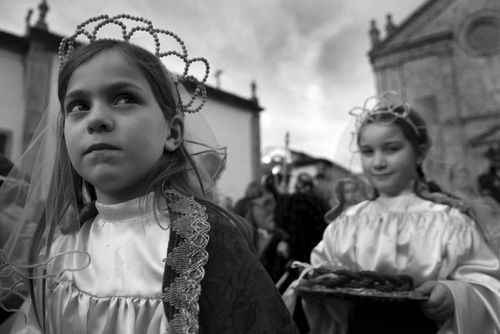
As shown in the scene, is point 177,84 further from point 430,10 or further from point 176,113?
point 430,10

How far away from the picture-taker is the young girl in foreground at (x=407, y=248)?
1.52 metres

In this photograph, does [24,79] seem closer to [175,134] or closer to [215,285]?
[175,134]

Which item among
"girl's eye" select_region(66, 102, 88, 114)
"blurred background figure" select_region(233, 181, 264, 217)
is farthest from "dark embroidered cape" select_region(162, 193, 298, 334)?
"blurred background figure" select_region(233, 181, 264, 217)

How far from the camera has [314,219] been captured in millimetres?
2699

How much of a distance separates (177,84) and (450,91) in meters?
19.2

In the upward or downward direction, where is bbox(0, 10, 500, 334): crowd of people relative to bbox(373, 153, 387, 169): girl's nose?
downward

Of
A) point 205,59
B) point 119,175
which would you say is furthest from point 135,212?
point 205,59

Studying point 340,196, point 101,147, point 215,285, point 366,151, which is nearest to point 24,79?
point 340,196

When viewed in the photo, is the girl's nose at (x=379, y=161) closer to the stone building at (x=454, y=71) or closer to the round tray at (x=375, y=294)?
the round tray at (x=375, y=294)

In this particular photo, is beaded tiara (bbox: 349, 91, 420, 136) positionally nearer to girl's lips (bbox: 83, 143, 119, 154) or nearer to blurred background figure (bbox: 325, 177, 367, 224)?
blurred background figure (bbox: 325, 177, 367, 224)

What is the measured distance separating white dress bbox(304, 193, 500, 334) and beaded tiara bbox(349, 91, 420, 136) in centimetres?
41

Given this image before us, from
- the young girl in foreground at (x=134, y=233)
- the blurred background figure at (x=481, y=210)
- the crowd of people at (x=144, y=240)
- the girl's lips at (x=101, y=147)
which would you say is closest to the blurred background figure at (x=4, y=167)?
the crowd of people at (x=144, y=240)

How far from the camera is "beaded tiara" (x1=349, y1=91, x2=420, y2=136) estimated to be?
6.57ft

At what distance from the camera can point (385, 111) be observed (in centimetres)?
204
